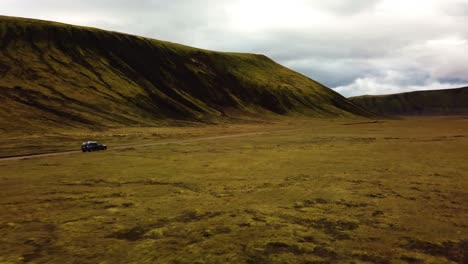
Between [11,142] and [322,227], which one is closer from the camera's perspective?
[322,227]

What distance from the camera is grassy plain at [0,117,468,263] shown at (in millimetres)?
18078

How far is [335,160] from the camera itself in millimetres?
51688

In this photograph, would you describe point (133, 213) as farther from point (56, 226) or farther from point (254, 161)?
point (254, 161)

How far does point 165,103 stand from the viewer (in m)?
195

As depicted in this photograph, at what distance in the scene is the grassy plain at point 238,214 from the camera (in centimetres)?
1808

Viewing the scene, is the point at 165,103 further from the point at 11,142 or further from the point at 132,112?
the point at 11,142

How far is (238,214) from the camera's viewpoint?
978 inches

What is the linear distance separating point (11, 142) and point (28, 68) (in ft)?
313

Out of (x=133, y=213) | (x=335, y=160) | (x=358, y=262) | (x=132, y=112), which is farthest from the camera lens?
(x=132, y=112)

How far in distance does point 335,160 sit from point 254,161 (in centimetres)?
1003

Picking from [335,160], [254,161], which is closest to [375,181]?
[335,160]

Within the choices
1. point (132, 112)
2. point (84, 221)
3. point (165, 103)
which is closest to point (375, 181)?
point (84, 221)

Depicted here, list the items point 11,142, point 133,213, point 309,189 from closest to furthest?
point 133,213 < point 309,189 < point 11,142

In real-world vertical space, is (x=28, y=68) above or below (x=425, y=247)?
above
